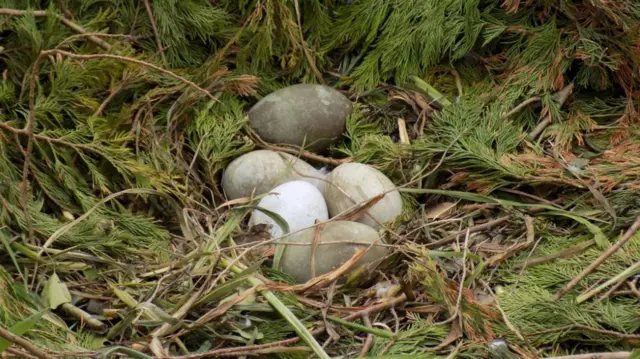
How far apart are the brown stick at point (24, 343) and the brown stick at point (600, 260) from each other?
1.00m

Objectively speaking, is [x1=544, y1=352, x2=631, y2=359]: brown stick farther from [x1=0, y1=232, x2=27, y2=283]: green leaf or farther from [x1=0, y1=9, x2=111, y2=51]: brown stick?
[x1=0, y1=9, x2=111, y2=51]: brown stick

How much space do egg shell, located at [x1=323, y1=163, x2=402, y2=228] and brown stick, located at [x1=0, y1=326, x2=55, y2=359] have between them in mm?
863

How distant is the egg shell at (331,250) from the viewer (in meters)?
2.07

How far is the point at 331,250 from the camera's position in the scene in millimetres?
2074

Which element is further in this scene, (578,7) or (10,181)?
(578,7)

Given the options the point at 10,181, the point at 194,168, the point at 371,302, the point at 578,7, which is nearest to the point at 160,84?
the point at 194,168

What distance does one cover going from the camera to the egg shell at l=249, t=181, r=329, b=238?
221cm

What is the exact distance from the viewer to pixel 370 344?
1817mm

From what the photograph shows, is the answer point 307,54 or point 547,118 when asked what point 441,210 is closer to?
point 547,118

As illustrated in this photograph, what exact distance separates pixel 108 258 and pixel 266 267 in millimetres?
351

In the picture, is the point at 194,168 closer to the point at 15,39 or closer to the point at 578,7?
the point at 15,39

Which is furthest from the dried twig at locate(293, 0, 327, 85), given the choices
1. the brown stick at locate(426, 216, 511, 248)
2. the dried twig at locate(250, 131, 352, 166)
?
the brown stick at locate(426, 216, 511, 248)

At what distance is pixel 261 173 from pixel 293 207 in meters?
0.20

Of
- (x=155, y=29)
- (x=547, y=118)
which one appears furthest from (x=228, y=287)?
(x=547, y=118)
